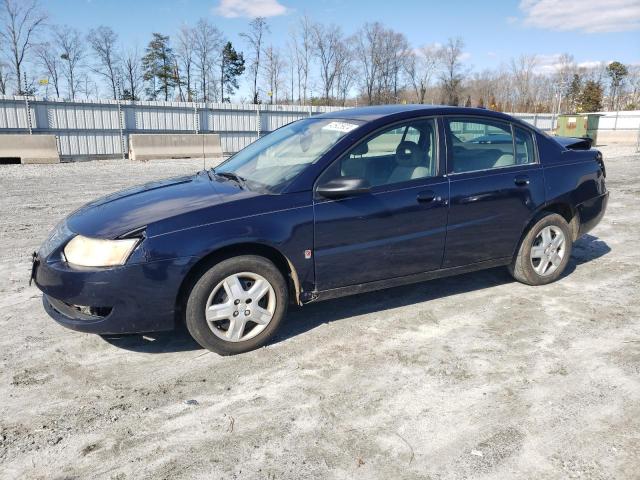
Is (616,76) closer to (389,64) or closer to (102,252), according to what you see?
(389,64)

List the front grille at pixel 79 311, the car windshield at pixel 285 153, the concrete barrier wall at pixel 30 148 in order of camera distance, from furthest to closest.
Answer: the concrete barrier wall at pixel 30 148
the car windshield at pixel 285 153
the front grille at pixel 79 311

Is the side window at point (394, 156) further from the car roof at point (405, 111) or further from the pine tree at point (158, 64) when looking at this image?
the pine tree at point (158, 64)

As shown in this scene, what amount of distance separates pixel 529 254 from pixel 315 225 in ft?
7.50

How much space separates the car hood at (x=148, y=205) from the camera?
3.36 metres

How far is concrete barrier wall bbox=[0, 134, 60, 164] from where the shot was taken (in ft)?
52.5

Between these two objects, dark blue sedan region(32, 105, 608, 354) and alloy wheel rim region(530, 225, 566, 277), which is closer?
dark blue sedan region(32, 105, 608, 354)

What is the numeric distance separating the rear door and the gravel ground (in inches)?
20.7

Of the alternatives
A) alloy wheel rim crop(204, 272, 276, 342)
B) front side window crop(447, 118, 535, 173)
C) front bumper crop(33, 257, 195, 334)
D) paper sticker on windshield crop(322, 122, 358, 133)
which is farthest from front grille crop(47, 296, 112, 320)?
front side window crop(447, 118, 535, 173)

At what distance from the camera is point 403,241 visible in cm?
398

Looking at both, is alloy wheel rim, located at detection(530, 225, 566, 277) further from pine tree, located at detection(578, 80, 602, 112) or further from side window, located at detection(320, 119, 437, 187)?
pine tree, located at detection(578, 80, 602, 112)

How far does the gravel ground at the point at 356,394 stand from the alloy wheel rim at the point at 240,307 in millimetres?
194

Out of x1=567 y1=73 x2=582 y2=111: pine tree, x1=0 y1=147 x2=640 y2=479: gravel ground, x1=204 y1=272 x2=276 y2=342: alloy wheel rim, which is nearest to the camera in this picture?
x1=0 y1=147 x2=640 y2=479: gravel ground

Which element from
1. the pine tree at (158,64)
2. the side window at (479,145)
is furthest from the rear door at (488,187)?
the pine tree at (158,64)

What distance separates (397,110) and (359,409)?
8.25 feet
